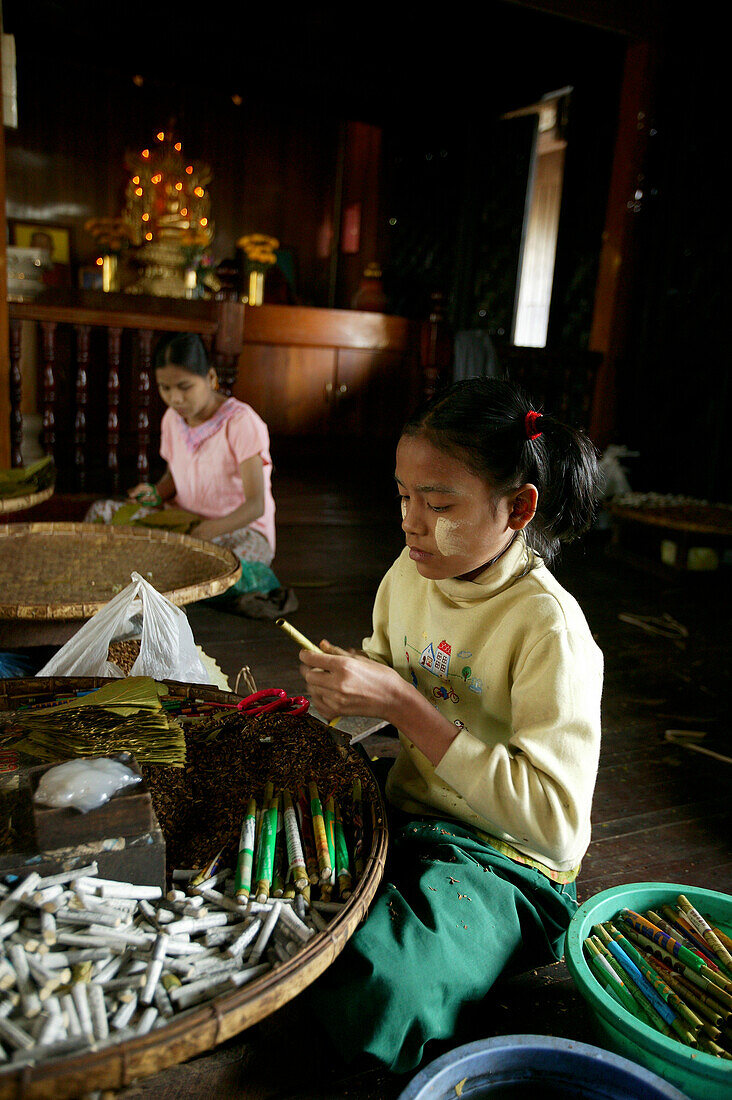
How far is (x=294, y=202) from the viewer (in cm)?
849

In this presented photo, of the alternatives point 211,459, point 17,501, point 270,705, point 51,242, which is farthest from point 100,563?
point 51,242

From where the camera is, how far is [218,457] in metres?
3.37

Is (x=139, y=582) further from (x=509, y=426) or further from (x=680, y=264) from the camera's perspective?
(x=680, y=264)

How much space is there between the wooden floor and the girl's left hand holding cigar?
1.54 feet

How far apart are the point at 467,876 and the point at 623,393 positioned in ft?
16.5

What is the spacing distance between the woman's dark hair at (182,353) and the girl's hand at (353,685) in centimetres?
214

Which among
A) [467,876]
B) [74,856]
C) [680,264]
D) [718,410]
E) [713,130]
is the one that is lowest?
[467,876]

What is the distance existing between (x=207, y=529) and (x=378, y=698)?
2.06 metres

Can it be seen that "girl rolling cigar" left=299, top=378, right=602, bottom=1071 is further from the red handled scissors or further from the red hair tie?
the red handled scissors

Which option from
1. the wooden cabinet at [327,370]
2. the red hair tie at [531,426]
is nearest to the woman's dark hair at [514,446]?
the red hair tie at [531,426]

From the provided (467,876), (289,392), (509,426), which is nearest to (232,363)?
(289,392)

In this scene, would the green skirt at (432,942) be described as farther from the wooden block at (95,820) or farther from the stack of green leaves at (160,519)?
the stack of green leaves at (160,519)

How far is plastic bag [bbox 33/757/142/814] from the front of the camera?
985 millimetres

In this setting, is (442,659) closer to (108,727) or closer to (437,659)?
(437,659)
